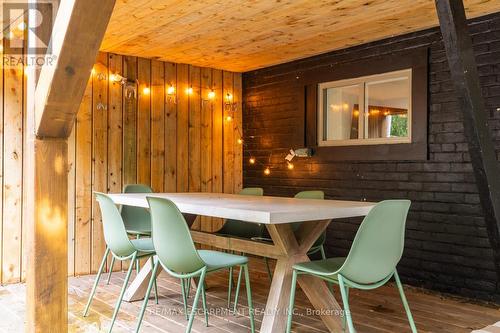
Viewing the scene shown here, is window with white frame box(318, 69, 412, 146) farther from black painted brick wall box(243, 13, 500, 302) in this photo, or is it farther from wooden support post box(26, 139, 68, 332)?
wooden support post box(26, 139, 68, 332)

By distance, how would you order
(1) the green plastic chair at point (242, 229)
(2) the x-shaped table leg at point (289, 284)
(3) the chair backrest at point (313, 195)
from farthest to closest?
(1) the green plastic chair at point (242, 229) → (3) the chair backrest at point (313, 195) → (2) the x-shaped table leg at point (289, 284)

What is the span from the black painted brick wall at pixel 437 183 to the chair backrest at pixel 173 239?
2.40 metres

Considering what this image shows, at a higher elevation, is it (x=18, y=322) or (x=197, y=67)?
(x=197, y=67)

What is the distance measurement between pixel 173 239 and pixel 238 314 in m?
1.17

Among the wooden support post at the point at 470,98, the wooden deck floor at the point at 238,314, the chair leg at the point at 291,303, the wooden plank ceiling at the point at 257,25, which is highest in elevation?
the wooden plank ceiling at the point at 257,25

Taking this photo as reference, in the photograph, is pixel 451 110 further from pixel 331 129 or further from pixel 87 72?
pixel 87 72

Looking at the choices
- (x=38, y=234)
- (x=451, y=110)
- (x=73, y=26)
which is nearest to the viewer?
(x=73, y=26)

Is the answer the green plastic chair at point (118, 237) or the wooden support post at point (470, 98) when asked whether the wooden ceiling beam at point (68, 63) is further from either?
the wooden support post at point (470, 98)

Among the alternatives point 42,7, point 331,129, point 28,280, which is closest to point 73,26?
point 42,7

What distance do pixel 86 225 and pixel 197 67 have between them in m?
2.24

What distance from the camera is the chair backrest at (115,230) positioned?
3.13m

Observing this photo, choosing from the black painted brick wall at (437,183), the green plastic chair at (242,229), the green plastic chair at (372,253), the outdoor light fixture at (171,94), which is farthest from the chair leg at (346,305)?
the outdoor light fixture at (171,94)

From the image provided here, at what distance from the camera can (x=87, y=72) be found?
1.96 meters

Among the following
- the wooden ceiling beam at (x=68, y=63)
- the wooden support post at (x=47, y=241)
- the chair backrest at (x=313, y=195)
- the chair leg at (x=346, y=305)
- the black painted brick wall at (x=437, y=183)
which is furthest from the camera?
the chair backrest at (x=313, y=195)
